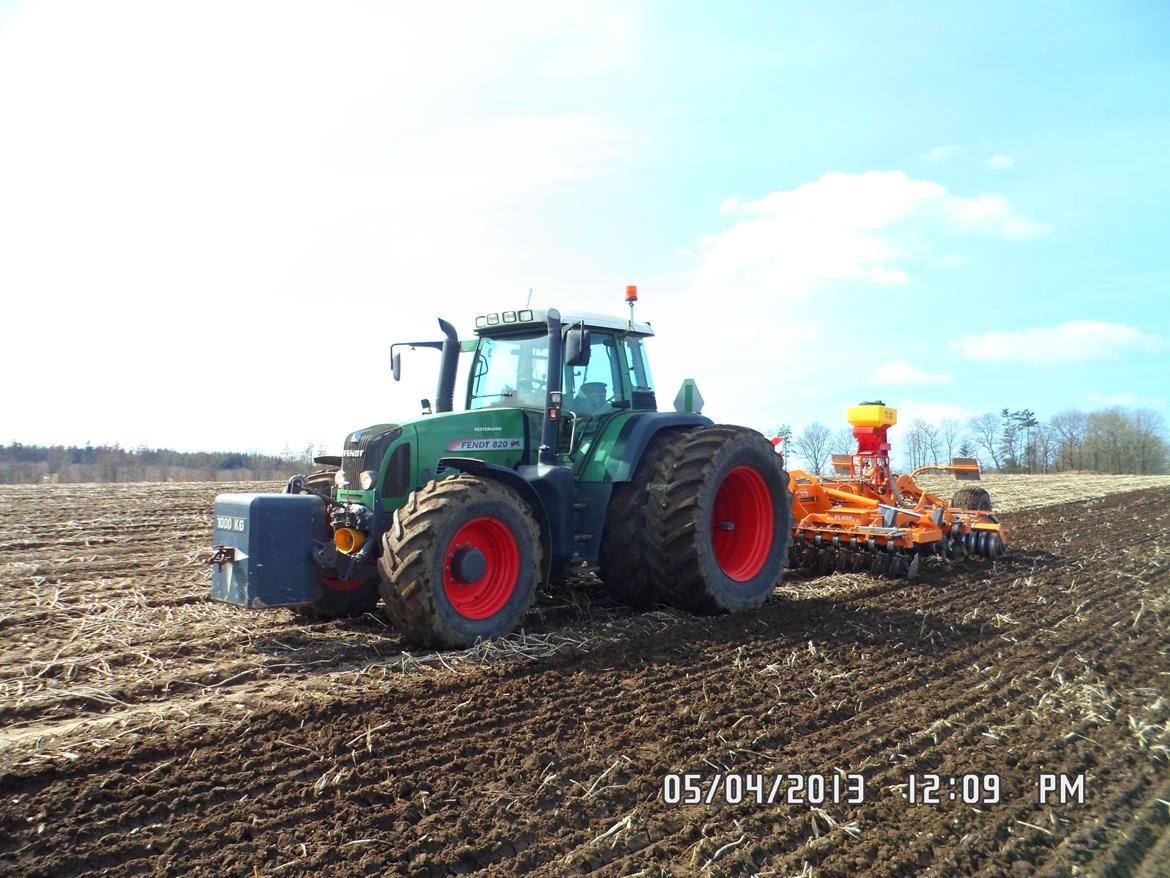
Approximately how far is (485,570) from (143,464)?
3280cm

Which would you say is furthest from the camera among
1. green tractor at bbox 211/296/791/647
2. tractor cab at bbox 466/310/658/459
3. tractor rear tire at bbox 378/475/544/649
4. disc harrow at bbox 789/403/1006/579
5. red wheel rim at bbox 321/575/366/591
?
disc harrow at bbox 789/403/1006/579

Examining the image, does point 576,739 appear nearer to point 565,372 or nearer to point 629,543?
point 629,543

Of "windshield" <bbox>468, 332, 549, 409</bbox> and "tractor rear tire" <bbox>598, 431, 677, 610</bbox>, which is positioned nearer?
"tractor rear tire" <bbox>598, 431, 677, 610</bbox>

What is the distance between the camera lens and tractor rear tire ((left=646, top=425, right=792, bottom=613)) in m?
6.45

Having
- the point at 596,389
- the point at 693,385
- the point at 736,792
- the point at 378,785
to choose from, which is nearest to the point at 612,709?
the point at 736,792

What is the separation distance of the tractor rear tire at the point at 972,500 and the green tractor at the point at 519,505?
213 inches

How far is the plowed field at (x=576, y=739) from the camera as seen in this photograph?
10.2 ft

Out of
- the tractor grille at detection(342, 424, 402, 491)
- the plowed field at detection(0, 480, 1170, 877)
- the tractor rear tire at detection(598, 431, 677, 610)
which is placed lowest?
the plowed field at detection(0, 480, 1170, 877)

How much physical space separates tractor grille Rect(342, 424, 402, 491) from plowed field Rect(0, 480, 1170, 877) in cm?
113

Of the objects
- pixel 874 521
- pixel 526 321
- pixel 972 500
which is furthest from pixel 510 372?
pixel 972 500

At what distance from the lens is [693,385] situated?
798 centimetres

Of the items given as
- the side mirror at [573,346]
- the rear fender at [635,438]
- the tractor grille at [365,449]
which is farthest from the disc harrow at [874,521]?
the tractor grille at [365,449]

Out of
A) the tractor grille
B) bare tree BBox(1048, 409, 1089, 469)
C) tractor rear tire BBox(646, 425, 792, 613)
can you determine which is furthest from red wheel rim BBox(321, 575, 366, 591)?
bare tree BBox(1048, 409, 1089, 469)

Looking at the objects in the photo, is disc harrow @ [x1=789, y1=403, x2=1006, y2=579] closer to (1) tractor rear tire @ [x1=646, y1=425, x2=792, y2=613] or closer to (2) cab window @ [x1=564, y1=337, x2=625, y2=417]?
(1) tractor rear tire @ [x1=646, y1=425, x2=792, y2=613]
